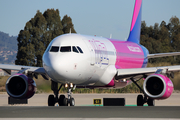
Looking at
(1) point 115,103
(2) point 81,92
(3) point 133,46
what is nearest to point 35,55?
(2) point 81,92

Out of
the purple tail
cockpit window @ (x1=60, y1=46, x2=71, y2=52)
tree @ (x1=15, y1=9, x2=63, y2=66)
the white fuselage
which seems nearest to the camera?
the white fuselage

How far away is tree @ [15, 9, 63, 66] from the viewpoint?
54481mm

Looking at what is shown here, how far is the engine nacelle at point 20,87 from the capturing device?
60.6 ft

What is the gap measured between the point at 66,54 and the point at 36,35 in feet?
134

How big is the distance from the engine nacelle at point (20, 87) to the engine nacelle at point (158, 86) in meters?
5.72

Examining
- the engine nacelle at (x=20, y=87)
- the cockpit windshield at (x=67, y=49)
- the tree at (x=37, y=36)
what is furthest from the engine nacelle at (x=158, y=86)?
the tree at (x=37, y=36)

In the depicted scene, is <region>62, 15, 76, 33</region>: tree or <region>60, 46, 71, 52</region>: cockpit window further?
<region>62, 15, 76, 33</region>: tree

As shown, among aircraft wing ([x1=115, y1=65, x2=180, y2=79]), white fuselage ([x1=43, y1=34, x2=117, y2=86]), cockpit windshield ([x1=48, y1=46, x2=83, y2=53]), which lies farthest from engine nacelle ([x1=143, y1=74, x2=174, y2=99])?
cockpit windshield ([x1=48, y1=46, x2=83, y2=53])

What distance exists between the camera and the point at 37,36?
56.4 m

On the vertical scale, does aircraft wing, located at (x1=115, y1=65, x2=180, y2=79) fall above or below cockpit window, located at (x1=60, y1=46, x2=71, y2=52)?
below

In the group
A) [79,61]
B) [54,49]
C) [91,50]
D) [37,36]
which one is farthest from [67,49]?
[37,36]

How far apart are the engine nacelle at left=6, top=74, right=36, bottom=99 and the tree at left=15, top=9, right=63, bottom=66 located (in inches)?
1333

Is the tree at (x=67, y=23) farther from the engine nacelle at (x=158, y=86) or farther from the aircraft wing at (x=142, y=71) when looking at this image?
the engine nacelle at (x=158, y=86)

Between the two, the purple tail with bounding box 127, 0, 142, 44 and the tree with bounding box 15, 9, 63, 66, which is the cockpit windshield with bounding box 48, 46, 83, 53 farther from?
the tree with bounding box 15, 9, 63, 66
